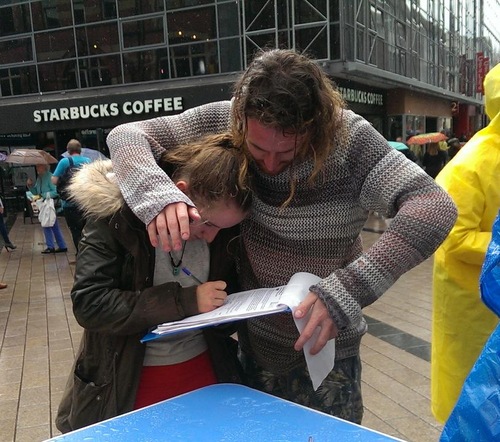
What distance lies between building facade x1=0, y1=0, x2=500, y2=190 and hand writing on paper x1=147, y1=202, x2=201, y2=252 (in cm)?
1142

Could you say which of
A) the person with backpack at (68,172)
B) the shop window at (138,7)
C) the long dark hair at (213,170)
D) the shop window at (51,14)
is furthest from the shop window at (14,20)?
the long dark hair at (213,170)

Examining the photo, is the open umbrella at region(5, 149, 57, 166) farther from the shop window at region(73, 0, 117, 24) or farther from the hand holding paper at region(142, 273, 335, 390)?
the hand holding paper at region(142, 273, 335, 390)

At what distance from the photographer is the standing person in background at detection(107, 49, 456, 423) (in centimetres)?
125

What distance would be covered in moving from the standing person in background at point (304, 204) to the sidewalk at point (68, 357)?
67.2 inches

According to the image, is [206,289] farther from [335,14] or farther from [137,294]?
[335,14]

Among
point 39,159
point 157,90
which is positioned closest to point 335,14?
point 157,90

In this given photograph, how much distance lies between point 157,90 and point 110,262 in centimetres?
1237

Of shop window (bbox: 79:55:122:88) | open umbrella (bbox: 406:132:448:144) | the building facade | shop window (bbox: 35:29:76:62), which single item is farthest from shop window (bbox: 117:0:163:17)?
open umbrella (bbox: 406:132:448:144)

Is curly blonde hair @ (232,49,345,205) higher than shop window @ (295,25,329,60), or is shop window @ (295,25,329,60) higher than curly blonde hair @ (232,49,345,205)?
shop window @ (295,25,329,60)

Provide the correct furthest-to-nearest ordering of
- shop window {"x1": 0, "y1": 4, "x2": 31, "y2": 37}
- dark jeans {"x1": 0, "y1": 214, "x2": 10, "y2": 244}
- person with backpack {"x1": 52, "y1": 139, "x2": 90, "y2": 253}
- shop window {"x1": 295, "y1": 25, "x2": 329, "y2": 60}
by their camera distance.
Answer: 1. shop window {"x1": 0, "y1": 4, "x2": 31, "y2": 37}
2. shop window {"x1": 295, "y1": 25, "x2": 329, "y2": 60}
3. dark jeans {"x1": 0, "y1": 214, "x2": 10, "y2": 244}
4. person with backpack {"x1": 52, "y1": 139, "x2": 90, "y2": 253}

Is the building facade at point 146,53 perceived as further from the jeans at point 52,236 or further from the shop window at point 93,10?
the jeans at point 52,236

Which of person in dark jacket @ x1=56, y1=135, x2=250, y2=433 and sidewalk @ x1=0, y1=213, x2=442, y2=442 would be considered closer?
person in dark jacket @ x1=56, y1=135, x2=250, y2=433

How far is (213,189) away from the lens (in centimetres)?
142

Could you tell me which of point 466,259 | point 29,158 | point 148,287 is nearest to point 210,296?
point 148,287
